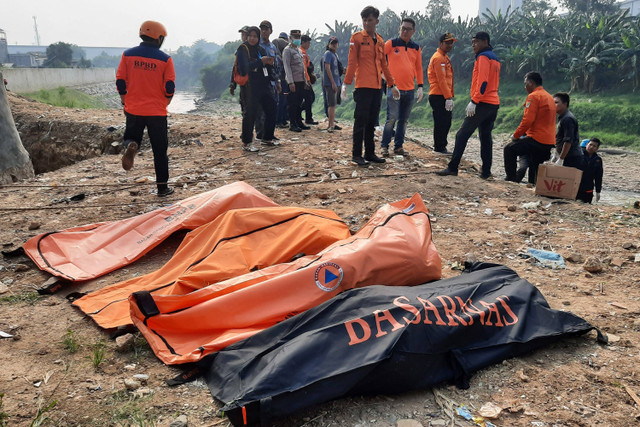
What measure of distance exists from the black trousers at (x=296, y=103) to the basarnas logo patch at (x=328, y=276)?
577cm

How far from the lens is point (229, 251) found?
9.25 feet

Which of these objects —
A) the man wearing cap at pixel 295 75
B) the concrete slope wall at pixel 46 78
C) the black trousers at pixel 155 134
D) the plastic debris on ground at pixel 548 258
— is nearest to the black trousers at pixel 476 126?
the plastic debris on ground at pixel 548 258

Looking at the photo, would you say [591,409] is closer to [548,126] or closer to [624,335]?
[624,335]

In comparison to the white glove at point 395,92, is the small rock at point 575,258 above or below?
below

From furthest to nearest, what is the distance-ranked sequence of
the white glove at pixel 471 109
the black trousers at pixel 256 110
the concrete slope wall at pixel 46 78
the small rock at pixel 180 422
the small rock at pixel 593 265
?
the concrete slope wall at pixel 46 78 < the black trousers at pixel 256 110 < the white glove at pixel 471 109 < the small rock at pixel 593 265 < the small rock at pixel 180 422

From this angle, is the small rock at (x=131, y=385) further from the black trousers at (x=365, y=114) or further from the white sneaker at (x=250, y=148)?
the white sneaker at (x=250, y=148)

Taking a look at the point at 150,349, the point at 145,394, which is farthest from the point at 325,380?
the point at 150,349

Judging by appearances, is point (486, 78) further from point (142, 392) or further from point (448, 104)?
point (142, 392)

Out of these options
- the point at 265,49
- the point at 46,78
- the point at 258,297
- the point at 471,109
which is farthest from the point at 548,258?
the point at 46,78

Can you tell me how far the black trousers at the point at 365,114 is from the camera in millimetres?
5441

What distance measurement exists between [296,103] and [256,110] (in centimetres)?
166

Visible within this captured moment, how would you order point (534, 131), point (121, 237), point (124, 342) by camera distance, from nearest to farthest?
1. point (124, 342)
2. point (121, 237)
3. point (534, 131)

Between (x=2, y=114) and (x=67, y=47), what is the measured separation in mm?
35150

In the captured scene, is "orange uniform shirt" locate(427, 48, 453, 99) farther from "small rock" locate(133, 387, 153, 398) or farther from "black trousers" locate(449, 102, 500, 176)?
"small rock" locate(133, 387, 153, 398)
